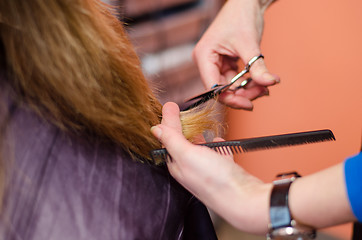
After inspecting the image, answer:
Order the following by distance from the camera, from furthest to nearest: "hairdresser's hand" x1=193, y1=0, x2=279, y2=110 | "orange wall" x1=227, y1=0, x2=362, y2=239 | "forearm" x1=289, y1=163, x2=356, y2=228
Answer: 1. "orange wall" x1=227, y1=0, x2=362, y2=239
2. "hairdresser's hand" x1=193, y1=0, x2=279, y2=110
3. "forearm" x1=289, y1=163, x2=356, y2=228

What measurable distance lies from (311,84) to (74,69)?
1.24 m

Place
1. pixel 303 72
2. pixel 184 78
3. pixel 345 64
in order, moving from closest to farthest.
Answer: pixel 345 64, pixel 303 72, pixel 184 78

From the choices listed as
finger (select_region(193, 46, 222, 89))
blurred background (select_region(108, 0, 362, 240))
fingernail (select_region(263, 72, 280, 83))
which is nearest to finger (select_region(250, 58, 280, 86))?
fingernail (select_region(263, 72, 280, 83))

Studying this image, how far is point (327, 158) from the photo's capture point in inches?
60.1

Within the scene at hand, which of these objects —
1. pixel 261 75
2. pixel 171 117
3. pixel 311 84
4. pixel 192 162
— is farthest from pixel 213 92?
pixel 311 84

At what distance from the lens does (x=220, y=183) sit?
580 mm

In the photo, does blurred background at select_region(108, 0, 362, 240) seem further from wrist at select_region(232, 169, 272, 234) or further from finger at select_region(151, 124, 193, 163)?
wrist at select_region(232, 169, 272, 234)

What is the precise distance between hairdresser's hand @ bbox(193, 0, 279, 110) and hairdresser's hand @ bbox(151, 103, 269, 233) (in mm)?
390

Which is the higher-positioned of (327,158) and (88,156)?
(327,158)

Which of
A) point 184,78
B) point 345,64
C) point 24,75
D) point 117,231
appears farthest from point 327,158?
point 184,78

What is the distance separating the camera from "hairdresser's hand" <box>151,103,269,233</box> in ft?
1.86

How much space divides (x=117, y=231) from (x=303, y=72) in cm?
129

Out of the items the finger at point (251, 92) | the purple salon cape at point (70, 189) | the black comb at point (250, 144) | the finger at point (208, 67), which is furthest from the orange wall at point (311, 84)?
the purple salon cape at point (70, 189)

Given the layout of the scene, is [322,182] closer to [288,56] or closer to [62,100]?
[62,100]
